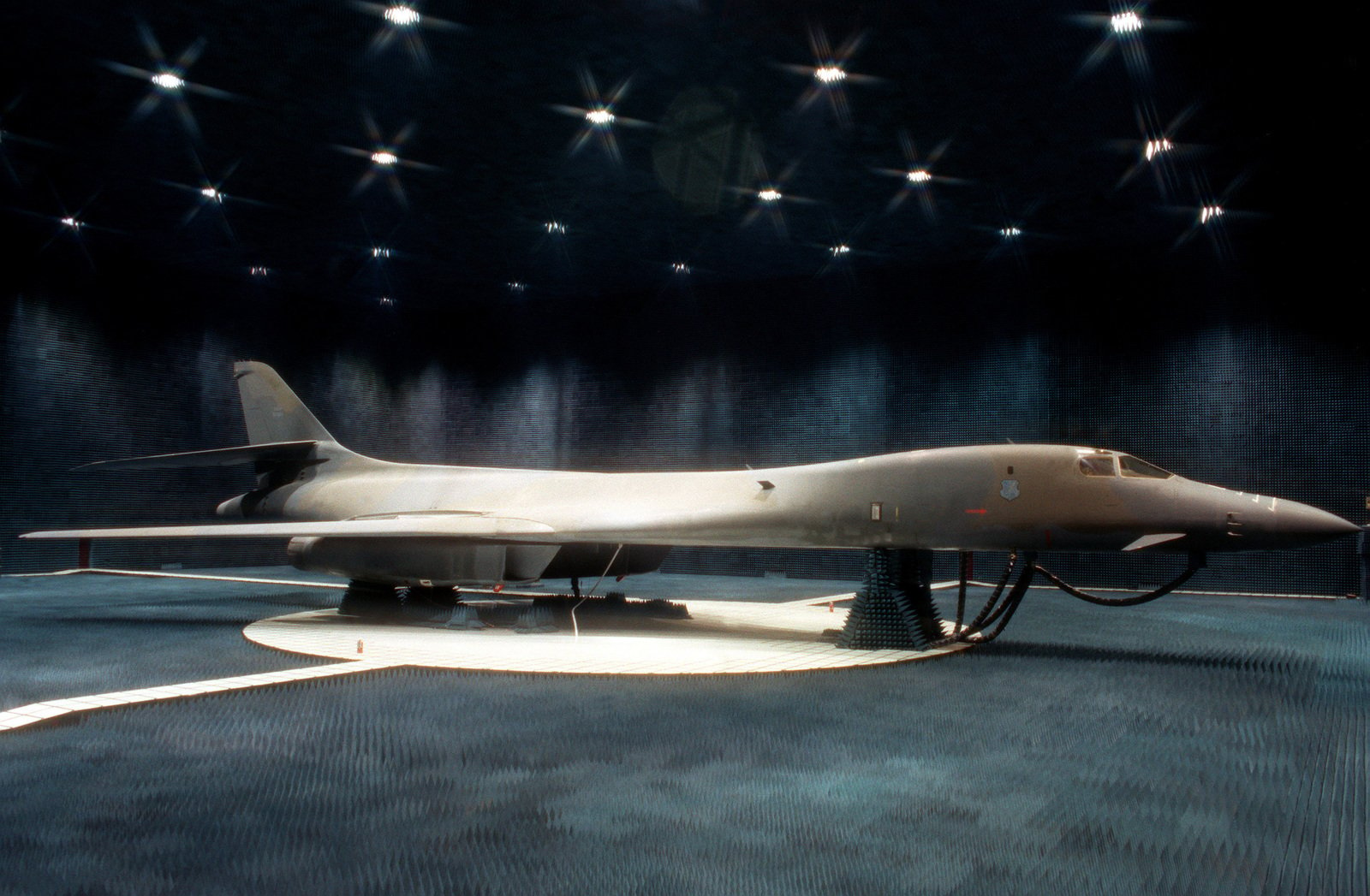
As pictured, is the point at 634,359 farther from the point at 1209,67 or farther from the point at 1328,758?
the point at 1328,758

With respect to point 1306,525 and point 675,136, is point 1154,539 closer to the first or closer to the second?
point 1306,525

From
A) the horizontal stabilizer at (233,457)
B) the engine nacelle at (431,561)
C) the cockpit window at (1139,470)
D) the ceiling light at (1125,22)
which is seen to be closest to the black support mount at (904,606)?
the cockpit window at (1139,470)

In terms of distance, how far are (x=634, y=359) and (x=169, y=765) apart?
1480 cm

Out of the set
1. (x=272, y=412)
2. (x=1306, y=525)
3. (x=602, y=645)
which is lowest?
(x=602, y=645)

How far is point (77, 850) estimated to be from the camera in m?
3.08

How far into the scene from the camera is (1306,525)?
6.94 m

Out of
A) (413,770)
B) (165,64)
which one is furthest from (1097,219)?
(413,770)

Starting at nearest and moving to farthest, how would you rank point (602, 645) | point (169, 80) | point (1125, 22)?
1. point (602, 645)
2. point (1125, 22)
3. point (169, 80)

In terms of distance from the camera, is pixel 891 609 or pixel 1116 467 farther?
pixel 891 609

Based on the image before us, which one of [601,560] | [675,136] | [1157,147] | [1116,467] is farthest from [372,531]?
[1157,147]

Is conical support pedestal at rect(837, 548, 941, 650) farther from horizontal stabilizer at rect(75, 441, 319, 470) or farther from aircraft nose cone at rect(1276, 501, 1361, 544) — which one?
horizontal stabilizer at rect(75, 441, 319, 470)

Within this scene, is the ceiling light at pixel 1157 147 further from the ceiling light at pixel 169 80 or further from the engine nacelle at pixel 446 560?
the ceiling light at pixel 169 80

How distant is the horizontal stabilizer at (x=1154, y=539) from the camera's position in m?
7.21

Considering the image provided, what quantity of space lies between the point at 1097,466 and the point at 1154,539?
0.68 metres
